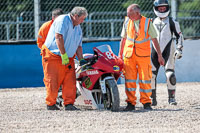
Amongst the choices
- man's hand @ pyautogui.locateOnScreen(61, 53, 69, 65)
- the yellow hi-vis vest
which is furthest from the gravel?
the yellow hi-vis vest

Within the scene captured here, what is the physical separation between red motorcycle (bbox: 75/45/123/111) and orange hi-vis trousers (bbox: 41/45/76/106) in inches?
6.7

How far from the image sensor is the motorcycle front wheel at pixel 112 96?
297 inches

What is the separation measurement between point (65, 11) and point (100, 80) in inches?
189

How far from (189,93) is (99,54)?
11.2 ft

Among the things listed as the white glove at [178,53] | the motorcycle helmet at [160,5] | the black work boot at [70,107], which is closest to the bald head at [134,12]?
the motorcycle helmet at [160,5]

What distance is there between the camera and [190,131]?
232 inches

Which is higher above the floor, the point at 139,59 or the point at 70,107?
the point at 139,59

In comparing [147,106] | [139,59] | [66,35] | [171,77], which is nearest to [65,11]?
[171,77]

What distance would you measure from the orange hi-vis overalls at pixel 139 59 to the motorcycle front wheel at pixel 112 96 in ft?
1.17

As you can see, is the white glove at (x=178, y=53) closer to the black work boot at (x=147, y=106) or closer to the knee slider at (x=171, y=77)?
the knee slider at (x=171, y=77)

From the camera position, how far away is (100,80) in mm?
7816

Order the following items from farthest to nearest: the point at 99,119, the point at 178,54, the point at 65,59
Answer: the point at 178,54 → the point at 65,59 → the point at 99,119

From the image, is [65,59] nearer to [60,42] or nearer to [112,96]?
[60,42]

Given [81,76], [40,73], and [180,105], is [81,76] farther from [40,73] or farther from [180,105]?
[40,73]
